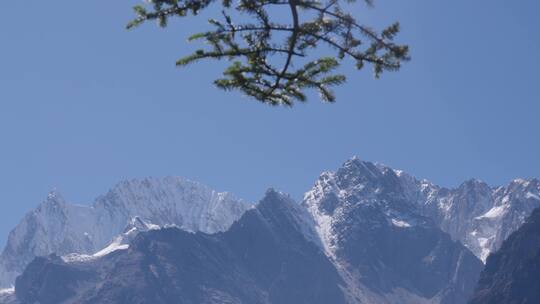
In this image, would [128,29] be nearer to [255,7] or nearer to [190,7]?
[190,7]

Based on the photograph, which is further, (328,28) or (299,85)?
(299,85)

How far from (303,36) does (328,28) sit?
1.54 feet

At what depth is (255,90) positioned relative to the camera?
742 inches

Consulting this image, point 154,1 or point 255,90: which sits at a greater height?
point 154,1

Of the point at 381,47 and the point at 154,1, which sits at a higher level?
the point at 154,1

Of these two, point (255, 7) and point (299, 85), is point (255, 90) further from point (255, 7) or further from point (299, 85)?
point (255, 7)

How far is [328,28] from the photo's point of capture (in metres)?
17.4

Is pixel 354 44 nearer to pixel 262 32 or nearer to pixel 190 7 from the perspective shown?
pixel 262 32

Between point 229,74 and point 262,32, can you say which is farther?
point 229,74

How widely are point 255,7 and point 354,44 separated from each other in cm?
190

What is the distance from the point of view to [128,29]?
18.2 m

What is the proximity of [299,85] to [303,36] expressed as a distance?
4.46 feet

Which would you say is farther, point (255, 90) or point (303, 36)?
point (255, 90)

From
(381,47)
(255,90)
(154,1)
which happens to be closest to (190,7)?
(154,1)
